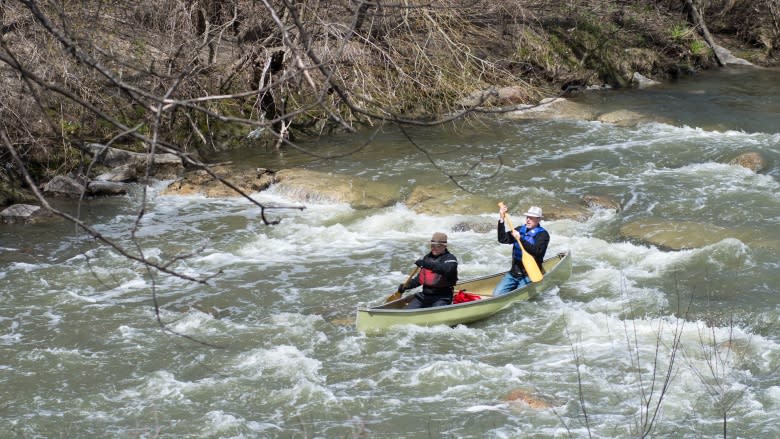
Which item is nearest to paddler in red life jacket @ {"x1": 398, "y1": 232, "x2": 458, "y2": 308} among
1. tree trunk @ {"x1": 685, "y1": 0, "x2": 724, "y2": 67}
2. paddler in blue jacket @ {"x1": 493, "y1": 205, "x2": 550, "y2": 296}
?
paddler in blue jacket @ {"x1": 493, "y1": 205, "x2": 550, "y2": 296}

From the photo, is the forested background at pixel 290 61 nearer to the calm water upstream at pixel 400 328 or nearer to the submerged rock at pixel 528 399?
the calm water upstream at pixel 400 328

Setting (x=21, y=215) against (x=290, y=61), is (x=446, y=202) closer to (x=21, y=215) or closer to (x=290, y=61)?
(x=290, y=61)

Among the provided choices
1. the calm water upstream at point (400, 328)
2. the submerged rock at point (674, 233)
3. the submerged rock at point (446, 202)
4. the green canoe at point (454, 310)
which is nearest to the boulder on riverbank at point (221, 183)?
the calm water upstream at point (400, 328)

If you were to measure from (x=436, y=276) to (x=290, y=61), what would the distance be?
441 cm

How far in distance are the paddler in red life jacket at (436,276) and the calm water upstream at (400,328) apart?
1.24ft

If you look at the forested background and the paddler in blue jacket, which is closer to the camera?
the paddler in blue jacket

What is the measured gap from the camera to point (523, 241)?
8.73 m

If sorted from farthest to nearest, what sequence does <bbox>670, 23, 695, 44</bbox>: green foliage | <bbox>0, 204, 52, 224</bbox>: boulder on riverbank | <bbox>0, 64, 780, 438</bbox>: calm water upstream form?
1. <bbox>670, 23, 695, 44</bbox>: green foliage
2. <bbox>0, 204, 52, 224</bbox>: boulder on riverbank
3. <bbox>0, 64, 780, 438</bbox>: calm water upstream

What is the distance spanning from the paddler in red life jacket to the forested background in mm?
1862

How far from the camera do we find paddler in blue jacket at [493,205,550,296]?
8688 mm

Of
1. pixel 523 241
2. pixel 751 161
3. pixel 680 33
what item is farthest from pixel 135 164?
pixel 680 33

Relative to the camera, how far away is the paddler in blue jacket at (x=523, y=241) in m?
8.69

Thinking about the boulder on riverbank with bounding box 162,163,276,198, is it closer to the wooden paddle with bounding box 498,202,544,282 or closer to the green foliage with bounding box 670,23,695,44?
the wooden paddle with bounding box 498,202,544,282

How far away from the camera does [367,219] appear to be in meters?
11.7
